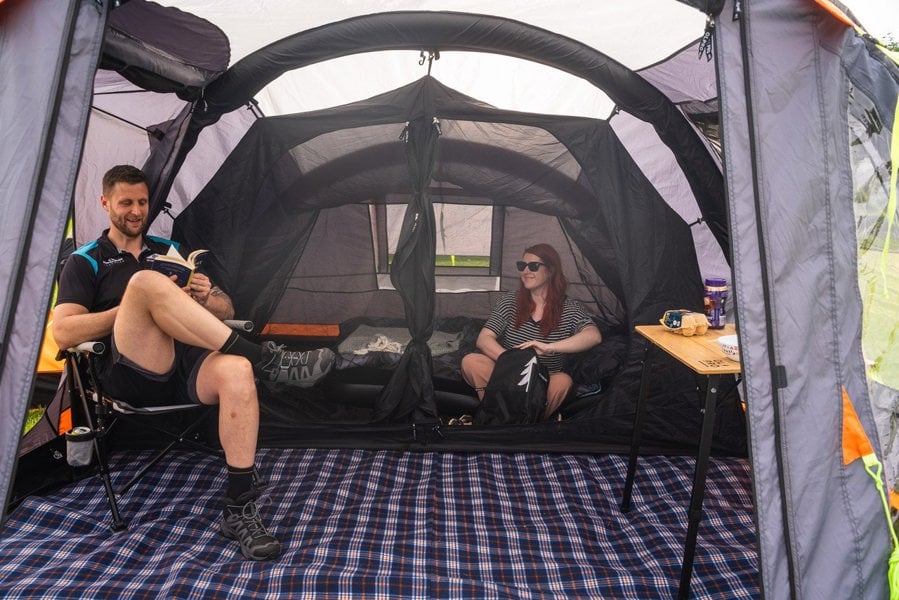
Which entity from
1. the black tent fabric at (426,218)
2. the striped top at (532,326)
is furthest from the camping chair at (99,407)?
the striped top at (532,326)

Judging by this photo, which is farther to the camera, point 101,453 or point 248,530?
point 101,453

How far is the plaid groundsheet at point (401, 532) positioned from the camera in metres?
2.19

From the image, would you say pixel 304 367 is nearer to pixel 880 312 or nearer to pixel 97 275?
pixel 97 275

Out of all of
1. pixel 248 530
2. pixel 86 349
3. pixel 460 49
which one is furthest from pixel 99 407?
pixel 460 49

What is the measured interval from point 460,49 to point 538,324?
4.58 feet

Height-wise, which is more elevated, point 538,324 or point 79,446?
point 538,324

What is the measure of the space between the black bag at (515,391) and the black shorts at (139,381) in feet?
4.47

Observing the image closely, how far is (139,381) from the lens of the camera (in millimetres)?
2578

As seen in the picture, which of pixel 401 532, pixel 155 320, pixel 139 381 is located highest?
pixel 155 320

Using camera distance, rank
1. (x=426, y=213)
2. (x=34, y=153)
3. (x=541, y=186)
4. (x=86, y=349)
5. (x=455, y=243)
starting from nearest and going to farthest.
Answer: (x=34, y=153)
(x=86, y=349)
(x=426, y=213)
(x=541, y=186)
(x=455, y=243)

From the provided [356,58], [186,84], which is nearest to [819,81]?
[356,58]

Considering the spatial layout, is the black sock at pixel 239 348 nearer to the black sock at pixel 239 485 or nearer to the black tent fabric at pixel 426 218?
the black sock at pixel 239 485

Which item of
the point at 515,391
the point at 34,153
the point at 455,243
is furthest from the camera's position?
the point at 455,243

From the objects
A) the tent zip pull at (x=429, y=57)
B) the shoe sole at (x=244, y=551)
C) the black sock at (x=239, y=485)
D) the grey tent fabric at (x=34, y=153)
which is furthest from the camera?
the tent zip pull at (x=429, y=57)
